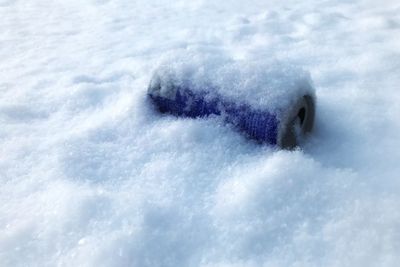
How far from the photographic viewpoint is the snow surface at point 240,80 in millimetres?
1712

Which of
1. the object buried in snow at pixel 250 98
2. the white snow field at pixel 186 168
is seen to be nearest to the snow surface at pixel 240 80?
the object buried in snow at pixel 250 98

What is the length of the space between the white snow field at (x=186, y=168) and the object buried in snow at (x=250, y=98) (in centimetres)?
6

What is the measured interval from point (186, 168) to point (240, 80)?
45cm

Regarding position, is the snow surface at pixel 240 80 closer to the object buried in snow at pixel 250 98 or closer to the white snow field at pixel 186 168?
the object buried in snow at pixel 250 98

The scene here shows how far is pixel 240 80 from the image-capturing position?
70.7 inches

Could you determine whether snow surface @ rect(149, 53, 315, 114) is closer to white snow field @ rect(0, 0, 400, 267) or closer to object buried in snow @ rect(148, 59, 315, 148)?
object buried in snow @ rect(148, 59, 315, 148)

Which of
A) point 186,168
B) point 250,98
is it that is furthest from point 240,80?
point 186,168

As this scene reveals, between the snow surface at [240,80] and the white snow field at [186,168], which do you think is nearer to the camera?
the white snow field at [186,168]

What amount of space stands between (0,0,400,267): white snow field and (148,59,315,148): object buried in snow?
0.06 metres

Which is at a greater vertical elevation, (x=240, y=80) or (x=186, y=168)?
(x=240, y=80)

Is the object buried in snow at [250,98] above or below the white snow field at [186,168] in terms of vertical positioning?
above

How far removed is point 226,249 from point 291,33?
2.15 meters

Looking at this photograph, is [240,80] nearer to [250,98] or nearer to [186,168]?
[250,98]

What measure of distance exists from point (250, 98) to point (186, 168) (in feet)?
1.30
